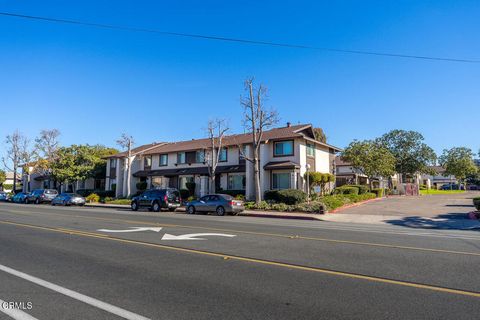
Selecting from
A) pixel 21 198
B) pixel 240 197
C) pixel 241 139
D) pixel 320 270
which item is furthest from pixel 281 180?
pixel 21 198

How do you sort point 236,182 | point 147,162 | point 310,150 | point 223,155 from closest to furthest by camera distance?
point 310,150
point 236,182
point 223,155
point 147,162

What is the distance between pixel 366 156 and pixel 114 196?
32552 mm

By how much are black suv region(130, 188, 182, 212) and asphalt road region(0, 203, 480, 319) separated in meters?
17.9

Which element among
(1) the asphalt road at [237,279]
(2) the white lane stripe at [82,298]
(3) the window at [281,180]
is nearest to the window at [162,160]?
(3) the window at [281,180]

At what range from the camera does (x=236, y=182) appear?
36188mm

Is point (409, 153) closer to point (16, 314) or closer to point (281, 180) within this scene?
point (281, 180)

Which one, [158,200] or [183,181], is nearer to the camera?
[158,200]

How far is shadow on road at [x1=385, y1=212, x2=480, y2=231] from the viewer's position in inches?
682

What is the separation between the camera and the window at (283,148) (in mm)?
33219

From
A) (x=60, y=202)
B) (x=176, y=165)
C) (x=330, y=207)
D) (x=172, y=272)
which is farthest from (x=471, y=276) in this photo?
(x=60, y=202)

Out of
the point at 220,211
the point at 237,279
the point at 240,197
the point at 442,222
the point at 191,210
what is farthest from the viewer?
the point at 240,197

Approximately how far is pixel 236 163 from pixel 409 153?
4630 cm

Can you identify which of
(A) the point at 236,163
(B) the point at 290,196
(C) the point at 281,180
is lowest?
(B) the point at 290,196

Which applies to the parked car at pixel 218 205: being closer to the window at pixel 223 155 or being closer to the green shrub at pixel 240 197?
the green shrub at pixel 240 197
